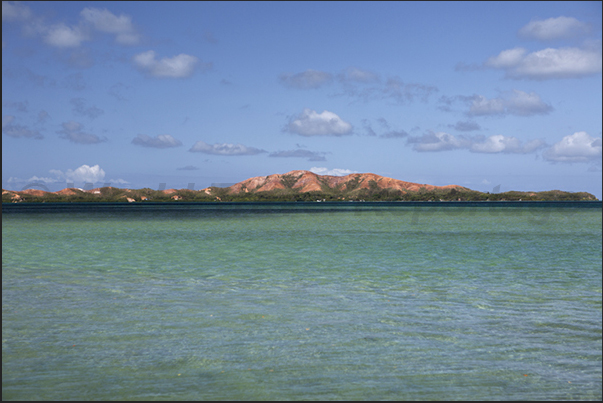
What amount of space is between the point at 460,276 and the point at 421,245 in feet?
58.8

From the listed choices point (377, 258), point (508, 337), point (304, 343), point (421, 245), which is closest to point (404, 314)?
point (508, 337)

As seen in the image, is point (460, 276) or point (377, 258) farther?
point (377, 258)

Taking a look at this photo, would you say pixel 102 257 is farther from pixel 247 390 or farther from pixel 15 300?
pixel 247 390

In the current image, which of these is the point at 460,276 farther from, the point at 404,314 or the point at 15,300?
the point at 15,300

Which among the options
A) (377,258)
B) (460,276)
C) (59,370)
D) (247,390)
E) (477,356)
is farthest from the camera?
(377,258)

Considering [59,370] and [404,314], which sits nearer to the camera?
[59,370]

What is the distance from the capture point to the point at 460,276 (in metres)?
22.3

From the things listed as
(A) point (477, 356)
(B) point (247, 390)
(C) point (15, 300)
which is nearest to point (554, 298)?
(A) point (477, 356)

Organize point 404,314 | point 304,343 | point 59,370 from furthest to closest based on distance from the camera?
point 404,314 < point 304,343 < point 59,370

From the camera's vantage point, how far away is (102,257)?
30656 mm

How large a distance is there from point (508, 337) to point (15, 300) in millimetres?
15999

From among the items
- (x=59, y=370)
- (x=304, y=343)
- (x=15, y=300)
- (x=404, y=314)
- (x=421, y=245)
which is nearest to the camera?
(x=59, y=370)

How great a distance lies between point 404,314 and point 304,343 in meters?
4.26

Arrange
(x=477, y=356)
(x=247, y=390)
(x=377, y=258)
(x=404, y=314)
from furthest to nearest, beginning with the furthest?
(x=377, y=258) < (x=404, y=314) < (x=477, y=356) < (x=247, y=390)
